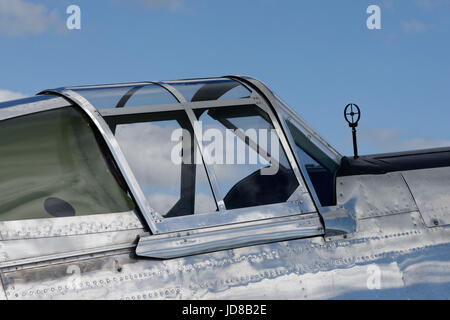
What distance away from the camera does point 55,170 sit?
430cm

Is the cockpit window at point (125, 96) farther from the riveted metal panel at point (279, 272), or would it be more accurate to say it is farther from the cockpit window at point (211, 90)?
the riveted metal panel at point (279, 272)

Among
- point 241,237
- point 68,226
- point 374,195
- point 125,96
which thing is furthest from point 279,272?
point 125,96

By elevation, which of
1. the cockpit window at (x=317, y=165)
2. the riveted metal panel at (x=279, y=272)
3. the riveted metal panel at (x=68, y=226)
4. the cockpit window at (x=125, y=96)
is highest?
the cockpit window at (x=125, y=96)

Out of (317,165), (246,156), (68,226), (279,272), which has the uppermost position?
(246,156)

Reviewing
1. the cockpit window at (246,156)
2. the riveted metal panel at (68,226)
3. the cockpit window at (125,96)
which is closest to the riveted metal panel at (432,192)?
the cockpit window at (246,156)

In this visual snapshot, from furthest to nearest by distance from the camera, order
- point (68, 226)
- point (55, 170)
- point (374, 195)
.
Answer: point (374, 195), point (55, 170), point (68, 226)

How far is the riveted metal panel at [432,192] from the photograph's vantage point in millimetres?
5184

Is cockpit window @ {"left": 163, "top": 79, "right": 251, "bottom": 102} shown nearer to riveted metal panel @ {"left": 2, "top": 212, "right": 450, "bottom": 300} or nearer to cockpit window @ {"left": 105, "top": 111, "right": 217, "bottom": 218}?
cockpit window @ {"left": 105, "top": 111, "right": 217, "bottom": 218}

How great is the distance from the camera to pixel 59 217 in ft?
13.5

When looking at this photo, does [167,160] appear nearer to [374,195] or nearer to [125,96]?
[125,96]

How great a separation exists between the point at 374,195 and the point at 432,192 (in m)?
0.63

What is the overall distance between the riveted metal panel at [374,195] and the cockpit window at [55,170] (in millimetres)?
1908

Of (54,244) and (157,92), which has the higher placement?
(157,92)
